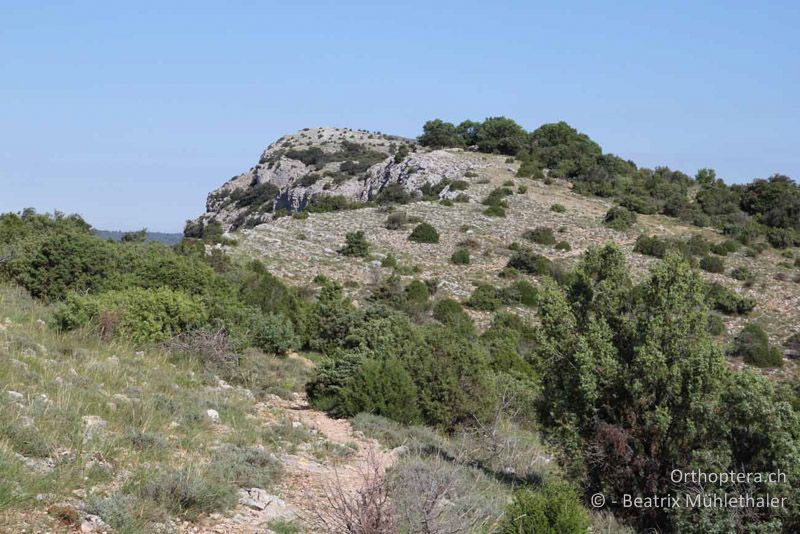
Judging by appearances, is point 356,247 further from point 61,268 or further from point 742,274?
point 742,274

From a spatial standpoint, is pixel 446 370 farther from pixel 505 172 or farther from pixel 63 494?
pixel 505 172

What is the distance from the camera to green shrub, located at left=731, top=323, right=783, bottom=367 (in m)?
22.0

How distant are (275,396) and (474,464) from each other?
4.06 meters

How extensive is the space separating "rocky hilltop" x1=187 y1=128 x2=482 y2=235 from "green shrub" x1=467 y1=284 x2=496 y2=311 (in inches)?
550

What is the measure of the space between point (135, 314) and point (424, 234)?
20442 mm

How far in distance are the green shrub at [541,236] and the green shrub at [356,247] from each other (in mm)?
7682

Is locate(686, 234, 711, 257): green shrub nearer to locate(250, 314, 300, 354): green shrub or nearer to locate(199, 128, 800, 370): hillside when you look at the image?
locate(199, 128, 800, 370): hillside

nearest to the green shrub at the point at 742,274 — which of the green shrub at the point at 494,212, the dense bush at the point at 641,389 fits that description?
the green shrub at the point at 494,212

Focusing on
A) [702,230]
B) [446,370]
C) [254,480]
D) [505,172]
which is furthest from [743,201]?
[254,480]

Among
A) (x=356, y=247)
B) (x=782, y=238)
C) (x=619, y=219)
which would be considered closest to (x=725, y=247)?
(x=782, y=238)

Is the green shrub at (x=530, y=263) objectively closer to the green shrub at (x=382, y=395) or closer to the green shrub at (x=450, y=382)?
the green shrub at (x=450, y=382)

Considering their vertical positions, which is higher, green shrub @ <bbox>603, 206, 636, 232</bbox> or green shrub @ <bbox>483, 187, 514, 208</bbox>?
green shrub @ <bbox>483, 187, 514, 208</bbox>

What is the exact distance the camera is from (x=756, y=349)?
22.2m

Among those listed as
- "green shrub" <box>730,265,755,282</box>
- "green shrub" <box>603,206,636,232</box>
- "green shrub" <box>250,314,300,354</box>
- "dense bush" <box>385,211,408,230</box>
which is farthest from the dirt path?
"green shrub" <box>603,206,636,232</box>
